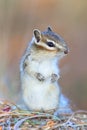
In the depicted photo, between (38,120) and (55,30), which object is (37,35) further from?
(55,30)

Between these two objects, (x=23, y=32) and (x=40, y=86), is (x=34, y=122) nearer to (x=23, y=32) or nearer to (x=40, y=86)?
(x=40, y=86)

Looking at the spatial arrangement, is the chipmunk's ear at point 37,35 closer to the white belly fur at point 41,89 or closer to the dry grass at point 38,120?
the white belly fur at point 41,89

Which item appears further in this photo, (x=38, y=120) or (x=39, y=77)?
(x=39, y=77)

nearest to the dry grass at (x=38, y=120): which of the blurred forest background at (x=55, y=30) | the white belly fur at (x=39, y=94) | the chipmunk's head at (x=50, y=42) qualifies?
the white belly fur at (x=39, y=94)

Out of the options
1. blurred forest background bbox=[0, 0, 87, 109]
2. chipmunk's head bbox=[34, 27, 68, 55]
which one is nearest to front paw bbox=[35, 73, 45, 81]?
chipmunk's head bbox=[34, 27, 68, 55]

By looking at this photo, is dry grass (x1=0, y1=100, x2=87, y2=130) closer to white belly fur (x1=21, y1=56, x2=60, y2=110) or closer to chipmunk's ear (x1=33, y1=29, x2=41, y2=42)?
white belly fur (x1=21, y1=56, x2=60, y2=110)

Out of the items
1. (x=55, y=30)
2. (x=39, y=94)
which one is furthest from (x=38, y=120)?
(x=55, y=30)
